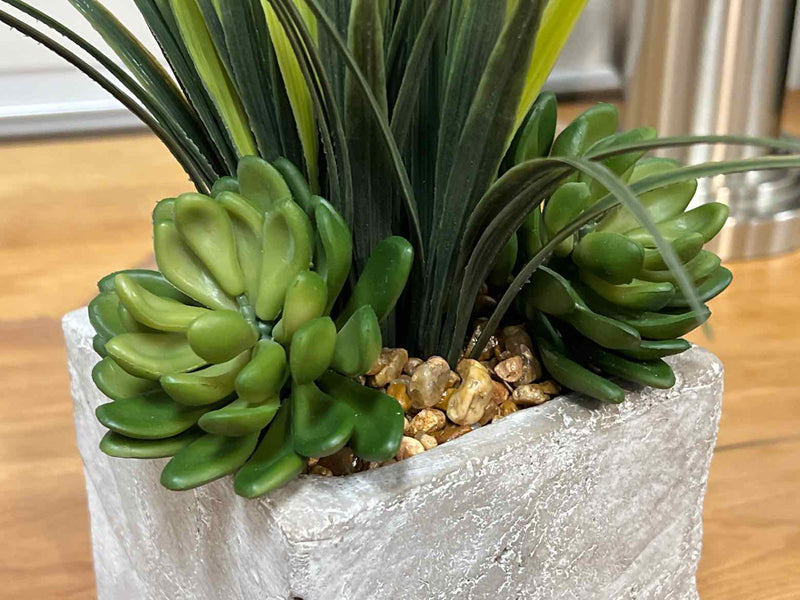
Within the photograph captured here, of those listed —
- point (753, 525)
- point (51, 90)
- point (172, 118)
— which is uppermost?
point (172, 118)

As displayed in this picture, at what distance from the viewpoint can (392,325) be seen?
12.7 inches

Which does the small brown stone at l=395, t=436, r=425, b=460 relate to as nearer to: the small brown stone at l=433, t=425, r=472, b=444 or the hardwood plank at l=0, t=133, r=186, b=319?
the small brown stone at l=433, t=425, r=472, b=444

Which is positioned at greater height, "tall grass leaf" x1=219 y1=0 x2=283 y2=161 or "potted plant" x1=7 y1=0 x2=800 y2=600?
"tall grass leaf" x1=219 y1=0 x2=283 y2=161

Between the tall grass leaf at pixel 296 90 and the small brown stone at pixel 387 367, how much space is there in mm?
65

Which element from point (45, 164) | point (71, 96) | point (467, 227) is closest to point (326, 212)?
point (467, 227)

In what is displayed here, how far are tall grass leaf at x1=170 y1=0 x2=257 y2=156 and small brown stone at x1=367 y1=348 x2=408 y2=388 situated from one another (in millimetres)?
89

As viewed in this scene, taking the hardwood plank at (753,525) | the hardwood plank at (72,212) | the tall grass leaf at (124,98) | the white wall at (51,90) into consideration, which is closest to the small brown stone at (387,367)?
the tall grass leaf at (124,98)

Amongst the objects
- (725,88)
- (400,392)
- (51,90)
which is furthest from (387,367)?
(51,90)

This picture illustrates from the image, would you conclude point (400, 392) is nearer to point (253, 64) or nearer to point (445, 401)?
point (445, 401)

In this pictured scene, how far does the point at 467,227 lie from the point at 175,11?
0.12 m

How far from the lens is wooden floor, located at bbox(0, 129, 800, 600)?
0.48 meters

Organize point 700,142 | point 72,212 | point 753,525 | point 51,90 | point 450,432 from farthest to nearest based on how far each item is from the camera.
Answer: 1. point 51,90
2. point 72,212
3. point 753,525
4. point 450,432
5. point 700,142

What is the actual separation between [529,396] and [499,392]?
10 millimetres

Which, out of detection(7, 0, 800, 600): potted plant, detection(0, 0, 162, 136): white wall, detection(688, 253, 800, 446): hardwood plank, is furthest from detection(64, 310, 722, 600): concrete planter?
detection(0, 0, 162, 136): white wall
